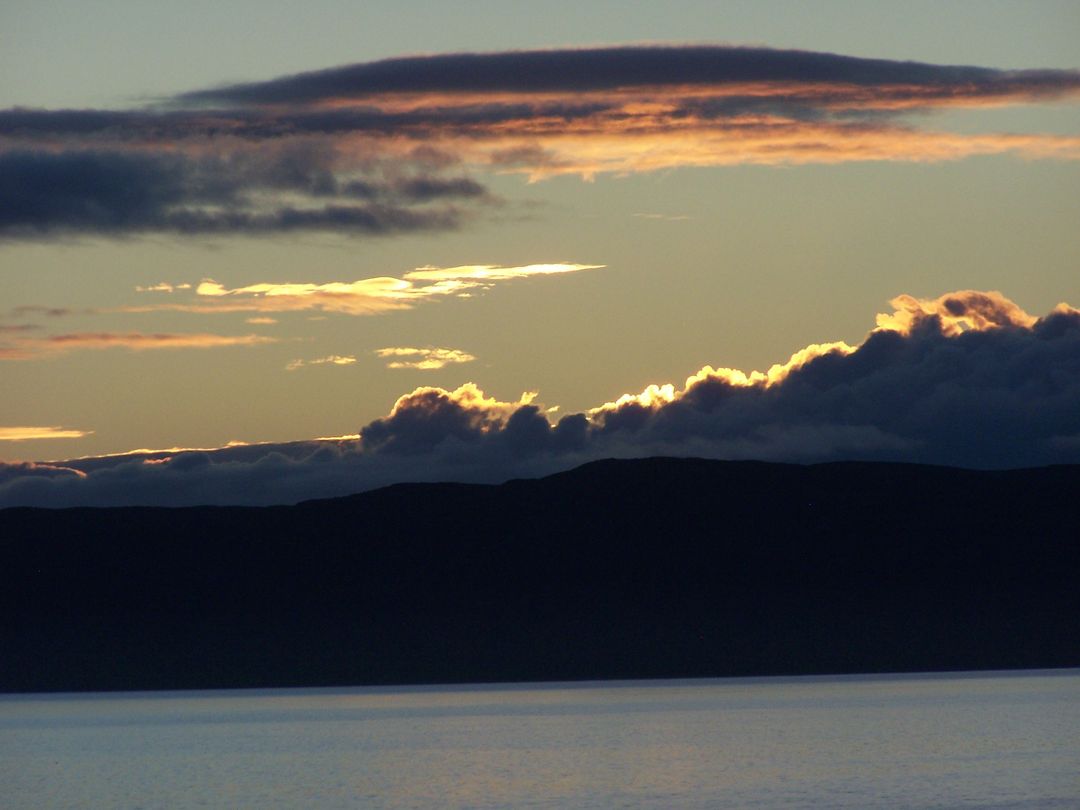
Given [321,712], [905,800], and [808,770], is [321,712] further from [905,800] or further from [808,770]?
[905,800]

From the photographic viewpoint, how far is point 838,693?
623 feet

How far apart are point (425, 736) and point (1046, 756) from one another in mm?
48408

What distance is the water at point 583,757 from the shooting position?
80000 millimetres

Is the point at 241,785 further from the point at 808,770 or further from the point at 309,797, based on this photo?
the point at 808,770

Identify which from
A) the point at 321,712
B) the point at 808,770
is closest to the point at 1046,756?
the point at 808,770

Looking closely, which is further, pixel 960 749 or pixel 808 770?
pixel 960 749

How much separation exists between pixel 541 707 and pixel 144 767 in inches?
2921

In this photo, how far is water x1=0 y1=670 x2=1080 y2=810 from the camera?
80.0 metres

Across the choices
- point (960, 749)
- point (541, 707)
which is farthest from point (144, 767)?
point (541, 707)

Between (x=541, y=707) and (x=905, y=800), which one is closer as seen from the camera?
(x=905, y=800)

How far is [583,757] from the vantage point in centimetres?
10369

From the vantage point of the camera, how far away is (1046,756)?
96250 mm

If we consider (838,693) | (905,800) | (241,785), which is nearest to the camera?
(905,800)

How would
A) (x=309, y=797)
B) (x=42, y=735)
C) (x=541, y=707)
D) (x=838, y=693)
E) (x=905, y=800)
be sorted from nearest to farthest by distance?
(x=905, y=800)
(x=309, y=797)
(x=42, y=735)
(x=541, y=707)
(x=838, y=693)
